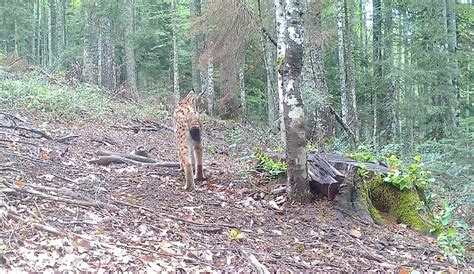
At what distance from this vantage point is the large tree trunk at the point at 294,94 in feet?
23.3

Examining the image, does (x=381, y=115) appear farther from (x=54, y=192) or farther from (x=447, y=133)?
(x=54, y=192)

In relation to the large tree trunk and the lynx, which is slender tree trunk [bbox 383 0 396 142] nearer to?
the lynx

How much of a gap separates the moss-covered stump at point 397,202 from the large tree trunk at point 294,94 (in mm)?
1269

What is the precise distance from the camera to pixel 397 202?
7.74m

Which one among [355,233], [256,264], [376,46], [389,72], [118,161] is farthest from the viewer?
[376,46]

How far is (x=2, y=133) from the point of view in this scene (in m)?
8.99

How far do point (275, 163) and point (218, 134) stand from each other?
947 cm

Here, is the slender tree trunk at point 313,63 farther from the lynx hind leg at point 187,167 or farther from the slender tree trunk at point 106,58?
the slender tree trunk at point 106,58

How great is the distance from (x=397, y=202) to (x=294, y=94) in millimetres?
2428

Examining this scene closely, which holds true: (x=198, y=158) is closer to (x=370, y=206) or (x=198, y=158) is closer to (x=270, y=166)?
(x=270, y=166)

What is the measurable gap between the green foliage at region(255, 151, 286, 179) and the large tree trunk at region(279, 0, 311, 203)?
924 mm

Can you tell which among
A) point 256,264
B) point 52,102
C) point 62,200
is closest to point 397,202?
point 256,264

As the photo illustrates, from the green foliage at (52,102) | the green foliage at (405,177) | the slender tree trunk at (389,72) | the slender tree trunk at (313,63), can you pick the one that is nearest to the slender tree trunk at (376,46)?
the slender tree trunk at (389,72)

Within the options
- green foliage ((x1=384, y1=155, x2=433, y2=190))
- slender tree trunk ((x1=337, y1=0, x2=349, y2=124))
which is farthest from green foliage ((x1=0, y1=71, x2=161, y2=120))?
green foliage ((x1=384, y1=155, x2=433, y2=190))
